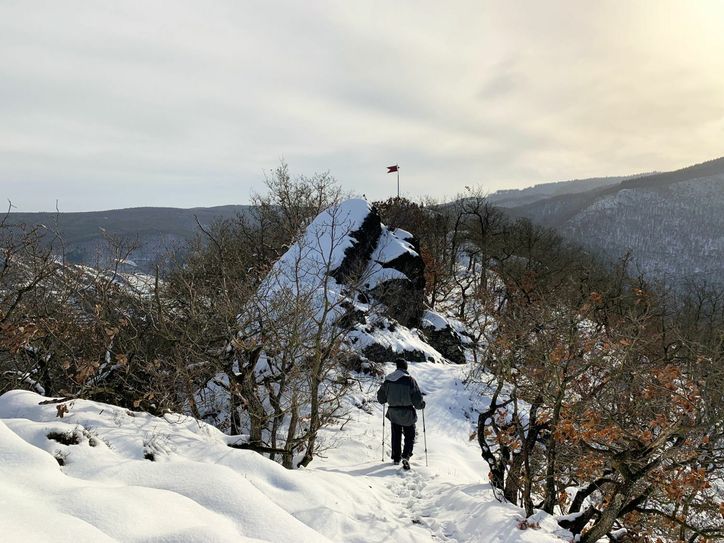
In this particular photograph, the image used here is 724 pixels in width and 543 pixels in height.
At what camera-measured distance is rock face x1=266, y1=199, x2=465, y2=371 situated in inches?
667

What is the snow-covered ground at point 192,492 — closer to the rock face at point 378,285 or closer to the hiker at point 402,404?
the hiker at point 402,404

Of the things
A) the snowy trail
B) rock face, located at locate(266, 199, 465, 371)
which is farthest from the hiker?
rock face, located at locate(266, 199, 465, 371)

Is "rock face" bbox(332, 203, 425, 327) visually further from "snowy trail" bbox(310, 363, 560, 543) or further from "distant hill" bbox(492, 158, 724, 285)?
"distant hill" bbox(492, 158, 724, 285)

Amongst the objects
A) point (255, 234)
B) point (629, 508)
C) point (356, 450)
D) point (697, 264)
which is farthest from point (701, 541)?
point (697, 264)

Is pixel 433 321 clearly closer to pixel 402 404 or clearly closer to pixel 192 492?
pixel 402 404

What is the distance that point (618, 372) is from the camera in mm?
6859

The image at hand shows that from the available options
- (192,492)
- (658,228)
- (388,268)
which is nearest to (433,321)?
(388,268)

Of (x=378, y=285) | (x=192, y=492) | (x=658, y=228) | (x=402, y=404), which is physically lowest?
(x=402, y=404)

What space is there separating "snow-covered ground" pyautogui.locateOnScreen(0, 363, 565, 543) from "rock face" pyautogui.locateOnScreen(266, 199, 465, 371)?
26.2 feet

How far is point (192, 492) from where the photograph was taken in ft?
13.2

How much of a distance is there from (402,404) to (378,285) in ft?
38.5

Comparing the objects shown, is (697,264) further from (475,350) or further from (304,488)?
(304,488)

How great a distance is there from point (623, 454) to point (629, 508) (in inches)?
55.6

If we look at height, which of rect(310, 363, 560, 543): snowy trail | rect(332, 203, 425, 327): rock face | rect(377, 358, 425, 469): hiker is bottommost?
rect(310, 363, 560, 543): snowy trail
